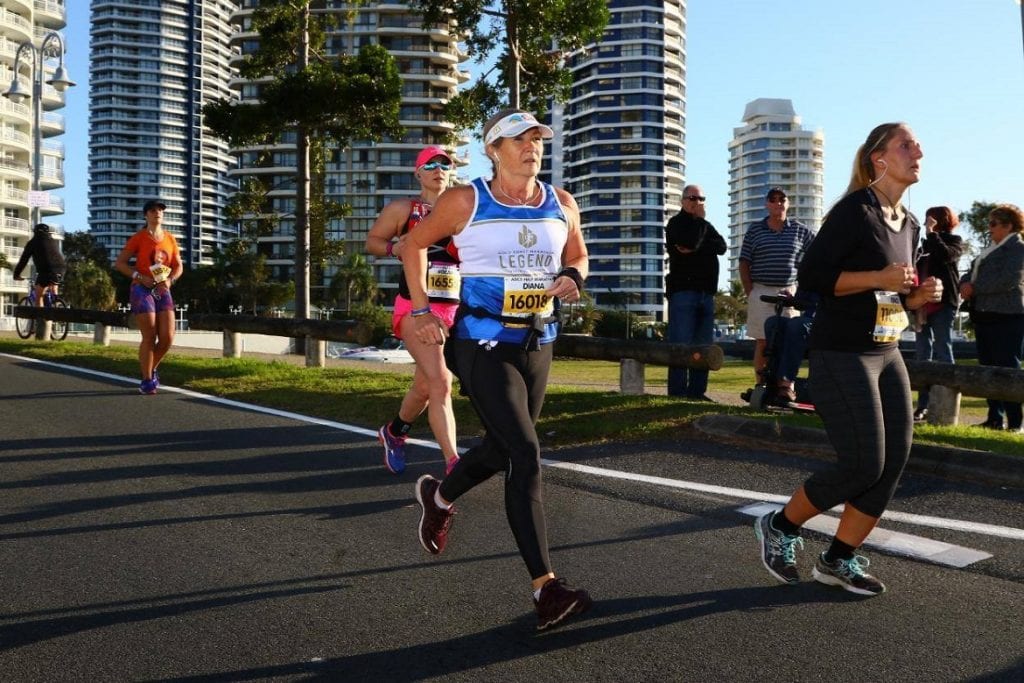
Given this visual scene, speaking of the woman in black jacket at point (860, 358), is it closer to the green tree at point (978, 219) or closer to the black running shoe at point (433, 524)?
the black running shoe at point (433, 524)

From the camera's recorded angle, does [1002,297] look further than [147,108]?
No

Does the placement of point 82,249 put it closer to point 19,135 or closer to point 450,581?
point 19,135

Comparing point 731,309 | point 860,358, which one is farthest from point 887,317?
point 731,309

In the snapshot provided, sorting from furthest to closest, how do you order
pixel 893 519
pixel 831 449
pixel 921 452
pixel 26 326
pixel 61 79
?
1. pixel 61 79
2. pixel 26 326
3. pixel 831 449
4. pixel 921 452
5. pixel 893 519

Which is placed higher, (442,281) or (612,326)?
(442,281)

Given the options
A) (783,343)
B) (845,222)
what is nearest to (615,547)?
(845,222)

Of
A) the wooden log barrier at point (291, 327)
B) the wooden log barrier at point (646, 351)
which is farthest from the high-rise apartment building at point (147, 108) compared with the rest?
the wooden log barrier at point (646, 351)

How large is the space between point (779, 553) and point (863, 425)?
63 centimetres

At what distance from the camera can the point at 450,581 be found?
4.15 meters

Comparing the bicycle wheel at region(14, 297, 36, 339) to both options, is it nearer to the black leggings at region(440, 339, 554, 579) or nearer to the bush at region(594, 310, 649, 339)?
the black leggings at region(440, 339, 554, 579)

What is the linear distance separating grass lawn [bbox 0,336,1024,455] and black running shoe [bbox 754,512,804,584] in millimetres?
3362

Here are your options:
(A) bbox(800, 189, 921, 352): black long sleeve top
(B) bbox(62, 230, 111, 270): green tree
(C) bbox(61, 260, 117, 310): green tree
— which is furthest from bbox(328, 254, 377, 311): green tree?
(A) bbox(800, 189, 921, 352): black long sleeve top

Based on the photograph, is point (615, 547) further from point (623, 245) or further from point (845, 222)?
point (623, 245)

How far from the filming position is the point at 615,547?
15.1ft
